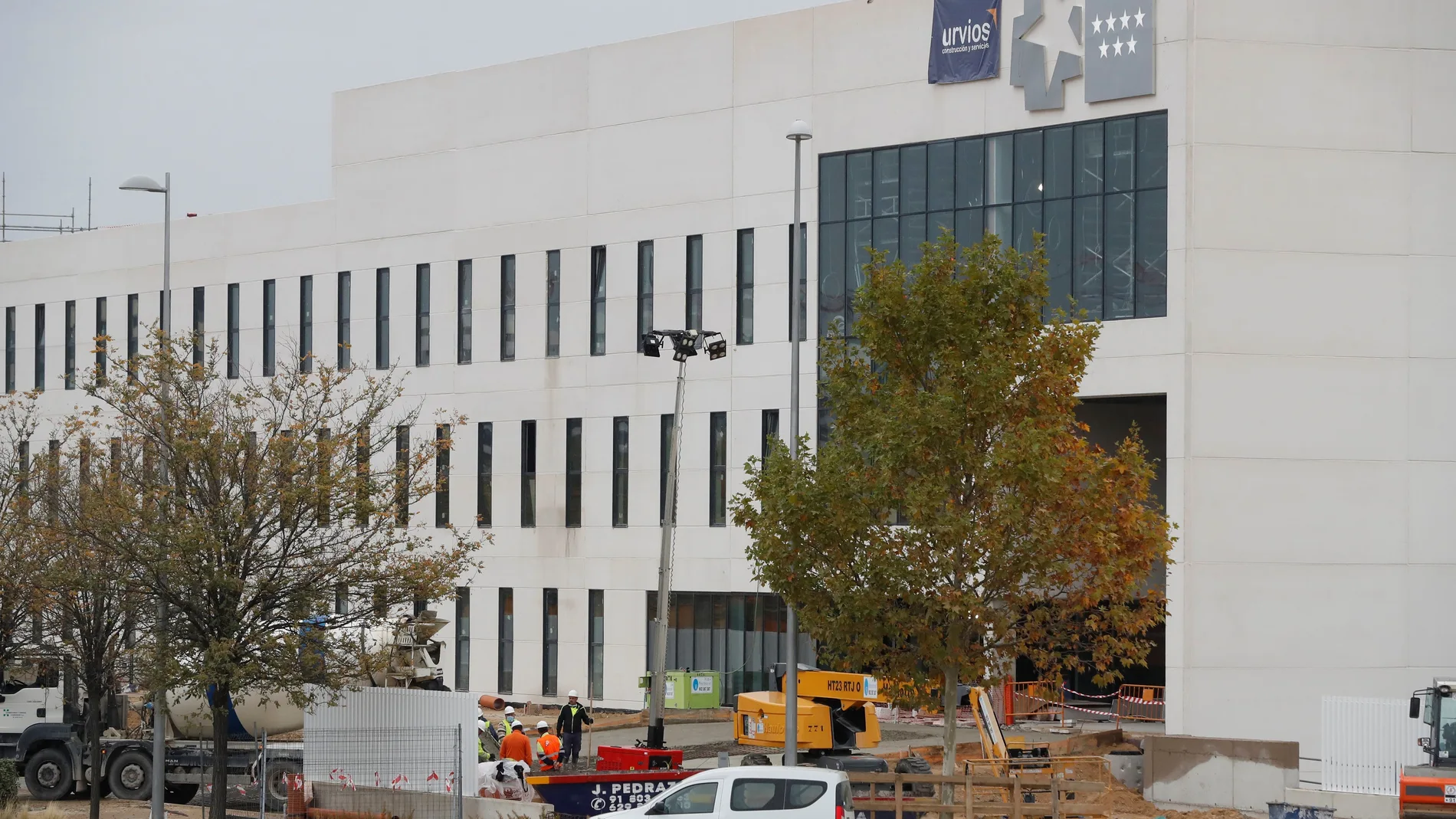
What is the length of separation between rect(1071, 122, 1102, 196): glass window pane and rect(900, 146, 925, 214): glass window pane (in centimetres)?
453

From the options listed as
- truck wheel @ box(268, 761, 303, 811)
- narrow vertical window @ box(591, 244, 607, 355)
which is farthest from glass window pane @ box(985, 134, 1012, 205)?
truck wheel @ box(268, 761, 303, 811)

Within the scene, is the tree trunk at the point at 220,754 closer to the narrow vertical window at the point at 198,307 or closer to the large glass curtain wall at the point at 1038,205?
the large glass curtain wall at the point at 1038,205

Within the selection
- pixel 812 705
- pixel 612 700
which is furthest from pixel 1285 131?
pixel 612 700

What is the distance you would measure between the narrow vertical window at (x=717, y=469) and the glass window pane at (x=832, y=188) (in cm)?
689

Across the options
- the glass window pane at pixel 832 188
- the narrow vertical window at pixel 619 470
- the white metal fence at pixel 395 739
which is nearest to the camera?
the white metal fence at pixel 395 739

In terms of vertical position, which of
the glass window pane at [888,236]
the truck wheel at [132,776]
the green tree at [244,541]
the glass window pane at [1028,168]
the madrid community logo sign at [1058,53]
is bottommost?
the truck wheel at [132,776]

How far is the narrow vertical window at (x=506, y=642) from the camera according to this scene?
56.4 metres

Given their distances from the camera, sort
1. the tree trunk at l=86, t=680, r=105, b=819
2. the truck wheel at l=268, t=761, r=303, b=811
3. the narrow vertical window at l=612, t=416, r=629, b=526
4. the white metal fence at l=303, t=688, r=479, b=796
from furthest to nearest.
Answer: the narrow vertical window at l=612, t=416, r=629, b=526
the truck wheel at l=268, t=761, r=303, b=811
the tree trunk at l=86, t=680, r=105, b=819
the white metal fence at l=303, t=688, r=479, b=796

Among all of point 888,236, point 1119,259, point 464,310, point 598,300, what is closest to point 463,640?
point 464,310

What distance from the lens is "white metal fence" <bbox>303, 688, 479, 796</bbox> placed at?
2773 centimetres

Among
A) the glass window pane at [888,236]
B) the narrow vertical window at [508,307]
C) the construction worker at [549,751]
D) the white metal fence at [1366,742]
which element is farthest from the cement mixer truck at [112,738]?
the narrow vertical window at [508,307]

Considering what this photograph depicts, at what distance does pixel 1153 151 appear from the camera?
4366 centimetres

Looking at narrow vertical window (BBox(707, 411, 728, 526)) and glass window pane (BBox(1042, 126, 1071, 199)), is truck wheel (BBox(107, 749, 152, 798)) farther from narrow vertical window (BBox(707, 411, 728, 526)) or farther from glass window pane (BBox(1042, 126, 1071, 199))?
glass window pane (BBox(1042, 126, 1071, 199))

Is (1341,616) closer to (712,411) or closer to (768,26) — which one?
(712,411)
